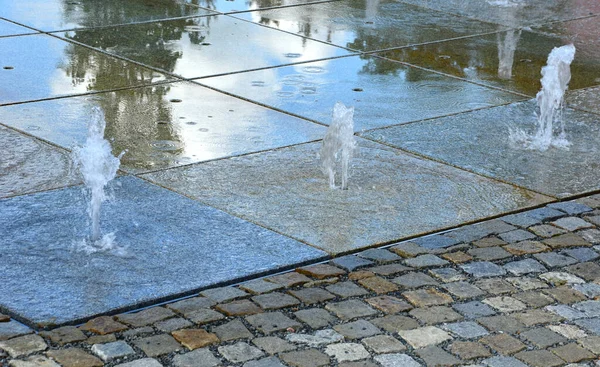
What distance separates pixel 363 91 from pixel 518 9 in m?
4.06

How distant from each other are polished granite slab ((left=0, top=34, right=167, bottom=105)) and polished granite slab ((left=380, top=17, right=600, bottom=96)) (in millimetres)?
2347

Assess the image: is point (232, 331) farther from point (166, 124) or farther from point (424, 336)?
point (166, 124)

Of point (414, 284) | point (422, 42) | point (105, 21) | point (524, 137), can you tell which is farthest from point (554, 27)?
point (414, 284)

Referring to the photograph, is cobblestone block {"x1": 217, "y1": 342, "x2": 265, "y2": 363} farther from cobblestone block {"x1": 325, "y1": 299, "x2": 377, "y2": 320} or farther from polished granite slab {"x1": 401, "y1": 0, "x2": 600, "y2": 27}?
polished granite slab {"x1": 401, "y1": 0, "x2": 600, "y2": 27}

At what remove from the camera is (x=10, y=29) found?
340 inches

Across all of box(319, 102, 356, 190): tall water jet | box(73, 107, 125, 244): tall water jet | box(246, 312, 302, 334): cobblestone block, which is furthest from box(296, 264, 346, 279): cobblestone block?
box(319, 102, 356, 190): tall water jet

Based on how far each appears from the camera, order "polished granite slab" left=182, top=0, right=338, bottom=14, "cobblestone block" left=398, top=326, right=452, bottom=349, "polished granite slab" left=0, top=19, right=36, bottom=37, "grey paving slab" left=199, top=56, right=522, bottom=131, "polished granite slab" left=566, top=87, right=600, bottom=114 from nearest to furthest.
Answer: "cobblestone block" left=398, top=326, right=452, bottom=349 → "grey paving slab" left=199, top=56, right=522, bottom=131 → "polished granite slab" left=566, top=87, right=600, bottom=114 → "polished granite slab" left=0, top=19, right=36, bottom=37 → "polished granite slab" left=182, top=0, right=338, bottom=14

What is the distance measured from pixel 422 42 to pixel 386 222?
13.7 feet

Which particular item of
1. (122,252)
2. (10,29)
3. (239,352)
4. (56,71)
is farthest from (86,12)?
(239,352)

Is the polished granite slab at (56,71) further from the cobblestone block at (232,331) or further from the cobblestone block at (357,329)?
the cobblestone block at (357,329)

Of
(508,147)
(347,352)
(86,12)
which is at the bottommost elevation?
(347,352)

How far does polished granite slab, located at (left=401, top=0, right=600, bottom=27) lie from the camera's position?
33.6 ft

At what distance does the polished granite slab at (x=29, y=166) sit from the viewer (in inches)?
210

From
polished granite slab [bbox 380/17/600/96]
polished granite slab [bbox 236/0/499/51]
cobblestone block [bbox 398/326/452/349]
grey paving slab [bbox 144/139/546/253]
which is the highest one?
polished granite slab [bbox 236/0/499/51]
